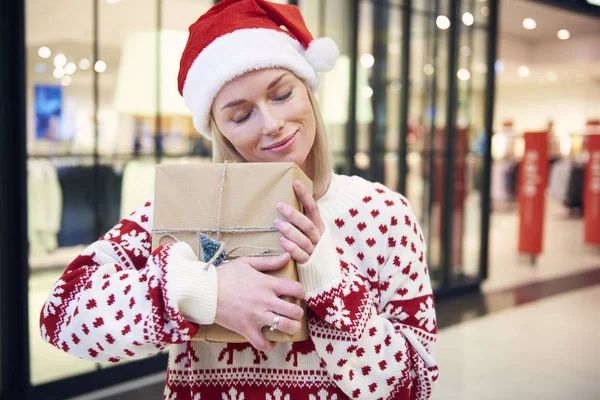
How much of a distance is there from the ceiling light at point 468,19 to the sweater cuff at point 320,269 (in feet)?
15.6

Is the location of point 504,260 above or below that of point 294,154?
below

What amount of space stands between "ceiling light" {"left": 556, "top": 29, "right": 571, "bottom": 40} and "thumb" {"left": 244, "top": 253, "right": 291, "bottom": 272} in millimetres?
11445

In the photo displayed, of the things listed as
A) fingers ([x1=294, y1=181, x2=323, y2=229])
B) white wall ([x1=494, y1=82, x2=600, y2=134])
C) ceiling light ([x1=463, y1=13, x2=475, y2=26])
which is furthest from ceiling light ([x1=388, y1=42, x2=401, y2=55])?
white wall ([x1=494, y1=82, x2=600, y2=134])

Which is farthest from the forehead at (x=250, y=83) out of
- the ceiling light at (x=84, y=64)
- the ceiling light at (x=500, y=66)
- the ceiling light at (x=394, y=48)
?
the ceiling light at (x=500, y=66)

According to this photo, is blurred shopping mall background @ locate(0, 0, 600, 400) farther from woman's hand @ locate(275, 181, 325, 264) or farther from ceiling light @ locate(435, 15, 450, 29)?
woman's hand @ locate(275, 181, 325, 264)

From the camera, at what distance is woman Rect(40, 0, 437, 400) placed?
0.79m

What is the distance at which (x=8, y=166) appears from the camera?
2.62m

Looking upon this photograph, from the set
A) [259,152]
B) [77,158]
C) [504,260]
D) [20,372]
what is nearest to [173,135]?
[77,158]

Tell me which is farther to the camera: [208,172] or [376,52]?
[376,52]

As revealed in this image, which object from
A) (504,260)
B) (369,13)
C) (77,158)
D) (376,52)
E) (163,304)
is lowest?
(504,260)

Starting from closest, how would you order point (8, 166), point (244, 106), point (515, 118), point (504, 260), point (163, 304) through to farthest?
point (163, 304) < point (244, 106) < point (8, 166) < point (504, 260) < point (515, 118)

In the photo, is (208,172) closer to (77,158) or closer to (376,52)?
(77,158)

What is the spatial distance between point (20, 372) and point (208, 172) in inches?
93.9

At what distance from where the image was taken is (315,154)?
111 cm
